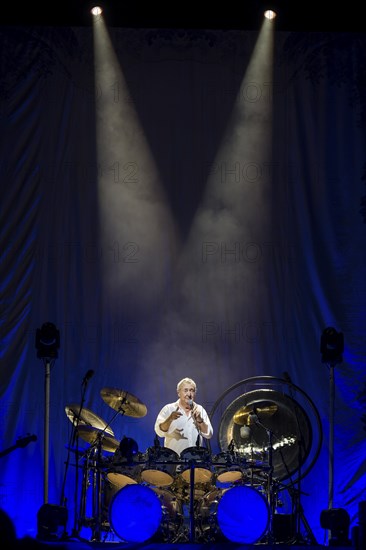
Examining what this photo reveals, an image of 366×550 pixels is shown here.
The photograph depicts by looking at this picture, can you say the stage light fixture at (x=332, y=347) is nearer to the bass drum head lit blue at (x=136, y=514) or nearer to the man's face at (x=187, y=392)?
the man's face at (x=187, y=392)

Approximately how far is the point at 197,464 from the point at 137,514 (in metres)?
0.61

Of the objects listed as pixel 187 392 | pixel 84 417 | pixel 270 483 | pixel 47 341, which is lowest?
pixel 270 483

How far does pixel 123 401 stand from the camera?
7227 mm

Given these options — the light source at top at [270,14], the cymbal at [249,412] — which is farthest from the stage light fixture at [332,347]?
the light source at top at [270,14]

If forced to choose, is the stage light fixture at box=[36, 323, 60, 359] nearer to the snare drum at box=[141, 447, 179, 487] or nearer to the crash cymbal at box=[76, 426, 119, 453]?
the crash cymbal at box=[76, 426, 119, 453]

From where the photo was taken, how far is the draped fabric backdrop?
27.0 ft

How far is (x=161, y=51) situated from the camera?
8.73m

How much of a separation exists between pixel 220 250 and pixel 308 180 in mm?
1160

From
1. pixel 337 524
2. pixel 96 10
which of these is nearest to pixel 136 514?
pixel 337 524

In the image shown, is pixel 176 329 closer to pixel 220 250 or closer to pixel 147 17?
pixel 220 250

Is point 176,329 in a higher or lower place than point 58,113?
lower

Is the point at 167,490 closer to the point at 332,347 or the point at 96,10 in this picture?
the point at 332,347

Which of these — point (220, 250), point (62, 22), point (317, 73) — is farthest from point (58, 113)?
point (317, 73)

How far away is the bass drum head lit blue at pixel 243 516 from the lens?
6531 mm
